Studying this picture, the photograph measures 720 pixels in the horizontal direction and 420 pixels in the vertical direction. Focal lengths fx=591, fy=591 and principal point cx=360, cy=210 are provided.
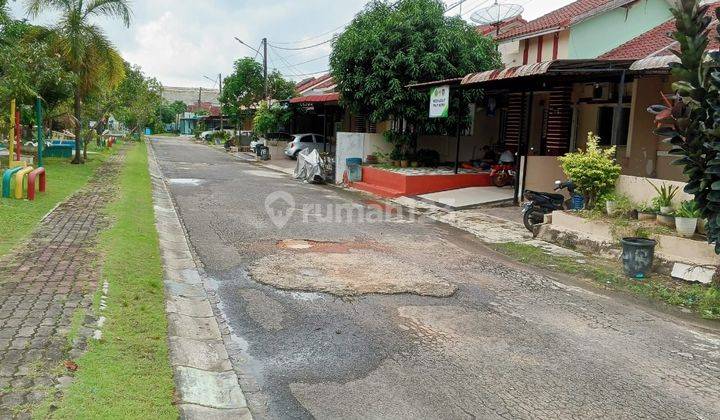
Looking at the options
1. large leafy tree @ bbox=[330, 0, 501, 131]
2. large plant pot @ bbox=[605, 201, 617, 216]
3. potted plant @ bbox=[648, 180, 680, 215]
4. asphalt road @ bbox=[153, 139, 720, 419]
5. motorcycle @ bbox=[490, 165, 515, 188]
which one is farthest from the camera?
large leafy tree @ bbox=[330, 0, 501, 131]

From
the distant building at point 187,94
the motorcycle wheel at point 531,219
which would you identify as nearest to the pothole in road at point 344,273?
the motorcycle wheel at point 531,219

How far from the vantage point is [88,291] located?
580 centimetres

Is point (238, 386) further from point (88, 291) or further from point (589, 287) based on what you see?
point (589, 287)

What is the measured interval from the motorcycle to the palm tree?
14268 millimetres

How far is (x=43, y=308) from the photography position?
5.22 m

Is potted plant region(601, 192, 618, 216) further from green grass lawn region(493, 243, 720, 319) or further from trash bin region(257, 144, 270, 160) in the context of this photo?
trash bin region(257, 144, 270, 160)

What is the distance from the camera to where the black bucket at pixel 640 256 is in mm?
7938

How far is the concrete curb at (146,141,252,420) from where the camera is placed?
3.93 m

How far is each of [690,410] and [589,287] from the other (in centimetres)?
359

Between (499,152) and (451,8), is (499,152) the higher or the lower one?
the lower one

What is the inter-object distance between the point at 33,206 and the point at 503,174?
11610 millimetres

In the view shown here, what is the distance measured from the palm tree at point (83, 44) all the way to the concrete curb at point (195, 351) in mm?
15709

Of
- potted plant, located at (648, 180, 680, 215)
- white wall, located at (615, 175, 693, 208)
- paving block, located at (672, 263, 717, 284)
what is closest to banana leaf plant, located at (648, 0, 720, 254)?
paving block, located at (672, 263, 717, 284)

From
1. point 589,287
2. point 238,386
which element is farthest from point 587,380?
point 589,287
